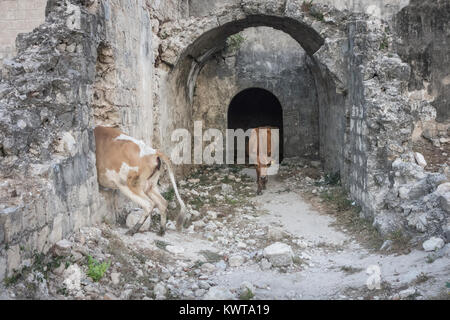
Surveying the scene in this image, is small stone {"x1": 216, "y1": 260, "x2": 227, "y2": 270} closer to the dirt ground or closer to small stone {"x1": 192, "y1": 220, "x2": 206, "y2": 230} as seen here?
the dirt ground

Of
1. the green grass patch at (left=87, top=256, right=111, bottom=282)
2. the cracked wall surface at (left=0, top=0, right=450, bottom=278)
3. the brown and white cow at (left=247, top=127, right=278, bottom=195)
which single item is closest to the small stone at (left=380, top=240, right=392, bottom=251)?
the cracked wall surface at (left=0, top=0, right=450, bottom=278)

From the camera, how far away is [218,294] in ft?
13.3

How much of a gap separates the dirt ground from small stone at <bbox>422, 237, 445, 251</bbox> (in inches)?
3.1

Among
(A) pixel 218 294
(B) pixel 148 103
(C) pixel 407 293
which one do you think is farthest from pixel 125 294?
(B) pixel 148 103

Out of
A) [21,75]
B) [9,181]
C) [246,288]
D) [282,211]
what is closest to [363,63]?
[282,211]

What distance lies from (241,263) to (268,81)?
865 centimetres

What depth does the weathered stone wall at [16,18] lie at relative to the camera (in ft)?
34.6

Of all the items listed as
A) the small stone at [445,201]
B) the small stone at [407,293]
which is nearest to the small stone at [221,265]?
the small stone at [407,293]

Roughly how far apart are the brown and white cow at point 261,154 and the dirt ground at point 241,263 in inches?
63.1

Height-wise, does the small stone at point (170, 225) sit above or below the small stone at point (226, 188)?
below

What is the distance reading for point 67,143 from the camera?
468cm

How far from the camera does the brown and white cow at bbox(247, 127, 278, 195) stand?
9484mm

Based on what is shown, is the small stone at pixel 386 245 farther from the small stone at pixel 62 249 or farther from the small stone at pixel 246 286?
the small stone at pixel 62 249

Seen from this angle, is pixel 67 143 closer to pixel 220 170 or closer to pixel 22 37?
pixel 22 37
